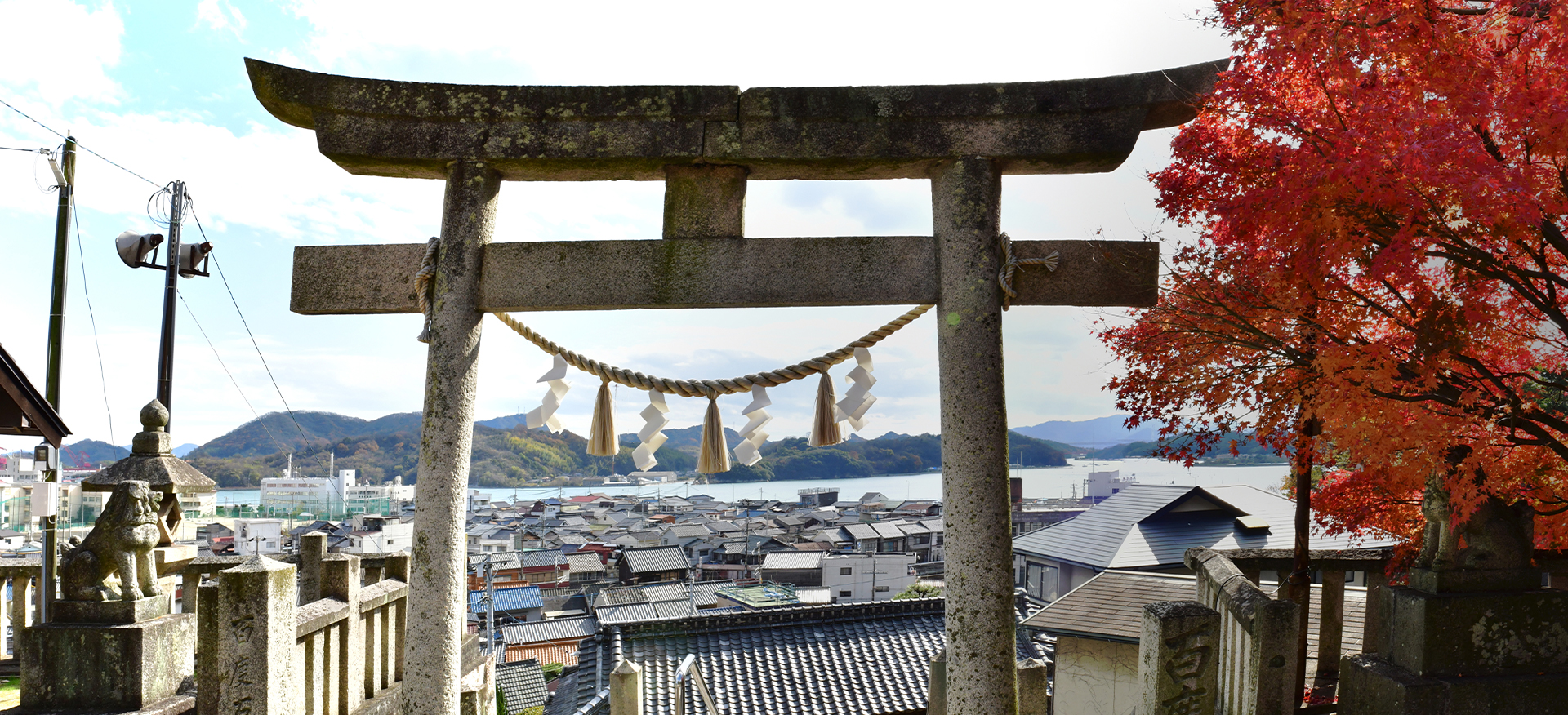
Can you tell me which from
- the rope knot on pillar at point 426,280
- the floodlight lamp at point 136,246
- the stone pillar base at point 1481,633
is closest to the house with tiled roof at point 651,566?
the floodlight lamp at point 136,246

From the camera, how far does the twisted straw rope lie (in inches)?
157

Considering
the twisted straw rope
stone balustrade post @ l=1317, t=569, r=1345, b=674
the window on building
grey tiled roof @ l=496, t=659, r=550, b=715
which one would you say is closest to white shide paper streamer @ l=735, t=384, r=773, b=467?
the twisted straw rope

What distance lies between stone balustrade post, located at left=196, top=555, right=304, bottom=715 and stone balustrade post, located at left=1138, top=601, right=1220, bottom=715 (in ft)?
13.1

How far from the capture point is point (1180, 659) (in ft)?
11.5

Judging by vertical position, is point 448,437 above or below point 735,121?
below

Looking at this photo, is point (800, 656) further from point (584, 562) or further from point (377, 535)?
point (377, 535)

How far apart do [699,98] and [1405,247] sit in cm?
312

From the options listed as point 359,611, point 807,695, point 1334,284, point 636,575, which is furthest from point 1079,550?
point 636,575

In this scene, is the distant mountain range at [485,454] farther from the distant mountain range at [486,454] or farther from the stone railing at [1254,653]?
the stone railing at [1254,653]

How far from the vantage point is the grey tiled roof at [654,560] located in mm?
43312

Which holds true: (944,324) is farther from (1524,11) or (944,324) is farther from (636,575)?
(636,575)

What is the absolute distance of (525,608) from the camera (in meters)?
36.1

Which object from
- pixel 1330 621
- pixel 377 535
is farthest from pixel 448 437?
pixel 377 535

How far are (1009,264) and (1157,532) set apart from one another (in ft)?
47.9
